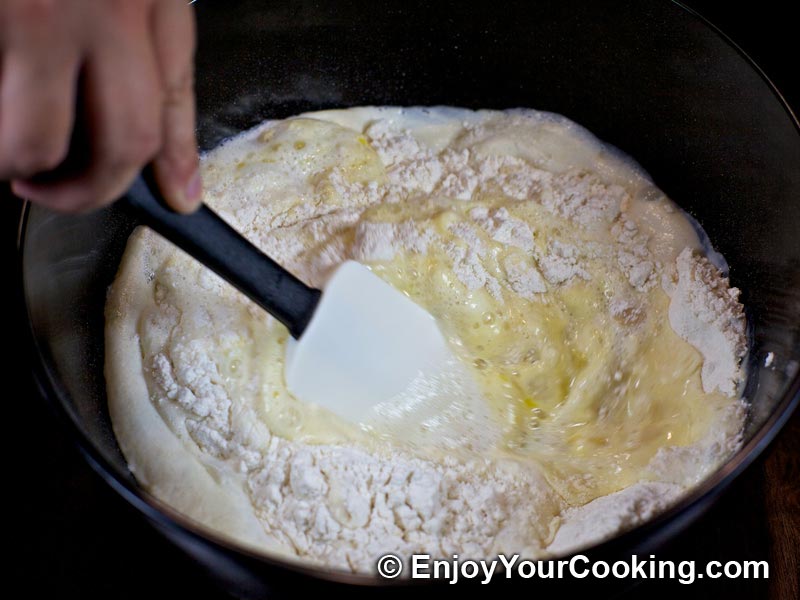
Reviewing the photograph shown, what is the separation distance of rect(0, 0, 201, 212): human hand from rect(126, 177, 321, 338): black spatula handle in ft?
0.69

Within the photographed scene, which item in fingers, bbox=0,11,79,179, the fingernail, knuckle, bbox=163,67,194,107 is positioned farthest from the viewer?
the fingernail

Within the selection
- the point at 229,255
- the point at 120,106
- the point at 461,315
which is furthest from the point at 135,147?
the point at 461,315

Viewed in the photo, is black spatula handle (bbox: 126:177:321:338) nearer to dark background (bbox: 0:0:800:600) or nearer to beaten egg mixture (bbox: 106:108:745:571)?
beaten egg mixture (bbox: 106:108:745:571)

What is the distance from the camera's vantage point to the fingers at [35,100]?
0.60 metres

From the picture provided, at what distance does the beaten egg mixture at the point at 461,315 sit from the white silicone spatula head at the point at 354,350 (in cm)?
4

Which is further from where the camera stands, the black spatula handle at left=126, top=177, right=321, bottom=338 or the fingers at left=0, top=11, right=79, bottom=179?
the black spatula handle at left=126, top=177, right=321, bottom=338

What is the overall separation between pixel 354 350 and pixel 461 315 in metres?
0.22

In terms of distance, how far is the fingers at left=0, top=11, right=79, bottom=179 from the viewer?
602mm

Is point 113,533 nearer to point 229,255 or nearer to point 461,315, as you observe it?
point 229,255

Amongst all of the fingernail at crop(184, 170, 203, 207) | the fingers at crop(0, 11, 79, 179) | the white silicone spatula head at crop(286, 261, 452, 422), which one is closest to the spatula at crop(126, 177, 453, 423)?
the white silicone spatula head at crop(286, 261, 452, 422)

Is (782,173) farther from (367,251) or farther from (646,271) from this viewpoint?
(367,251)

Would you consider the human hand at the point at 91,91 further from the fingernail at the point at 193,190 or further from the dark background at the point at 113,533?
the dark background at the point at 113,533

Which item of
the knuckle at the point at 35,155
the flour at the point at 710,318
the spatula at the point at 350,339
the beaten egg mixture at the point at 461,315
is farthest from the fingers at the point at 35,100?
the flour at the point at 710,318

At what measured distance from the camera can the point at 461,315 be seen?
135 cm
